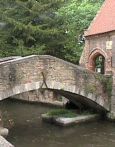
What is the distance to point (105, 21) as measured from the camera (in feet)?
67.1

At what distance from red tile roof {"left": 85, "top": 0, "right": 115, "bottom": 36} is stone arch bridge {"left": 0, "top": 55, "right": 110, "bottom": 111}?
2.63 m

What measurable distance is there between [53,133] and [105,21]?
7186mm

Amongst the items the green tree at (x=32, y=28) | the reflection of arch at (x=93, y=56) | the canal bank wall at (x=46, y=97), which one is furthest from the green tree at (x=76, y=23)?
the reflection of arch at (x=93, y=56)

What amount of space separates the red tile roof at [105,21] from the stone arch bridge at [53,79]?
2.63 meters

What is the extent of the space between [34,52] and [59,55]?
281 centimetres

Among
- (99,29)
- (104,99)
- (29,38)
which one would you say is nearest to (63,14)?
(29,38)

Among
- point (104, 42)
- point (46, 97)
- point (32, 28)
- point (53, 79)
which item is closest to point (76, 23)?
point (32, 28)

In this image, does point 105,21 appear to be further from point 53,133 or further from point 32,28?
point 53,133

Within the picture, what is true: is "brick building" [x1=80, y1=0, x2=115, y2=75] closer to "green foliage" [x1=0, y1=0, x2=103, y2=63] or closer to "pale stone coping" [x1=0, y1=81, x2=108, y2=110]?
"pale stone coping" [x1=0, y1=81, x2=108, y2=110]

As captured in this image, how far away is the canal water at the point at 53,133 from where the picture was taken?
47.4 ft

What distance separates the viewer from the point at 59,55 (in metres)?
26.0

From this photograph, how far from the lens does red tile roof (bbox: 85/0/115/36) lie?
19.4 m

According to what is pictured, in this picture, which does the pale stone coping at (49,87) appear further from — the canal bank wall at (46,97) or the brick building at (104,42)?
the canal bank wall at (46,97)

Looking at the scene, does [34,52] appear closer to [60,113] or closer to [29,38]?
[29,38]
